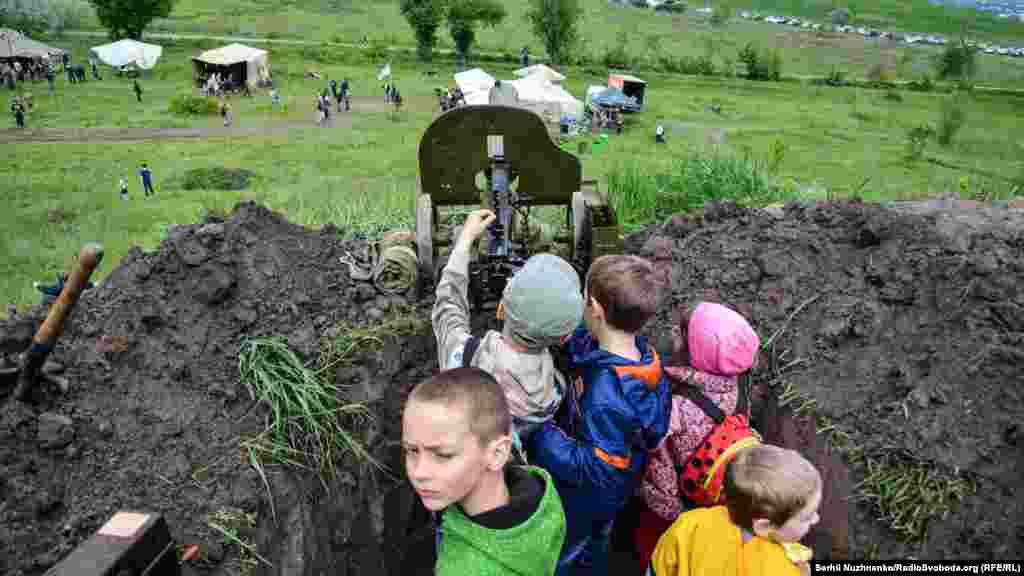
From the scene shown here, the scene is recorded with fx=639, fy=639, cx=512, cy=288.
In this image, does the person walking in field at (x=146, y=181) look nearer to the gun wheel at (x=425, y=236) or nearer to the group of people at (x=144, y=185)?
the group of people at (x=144, y=185)

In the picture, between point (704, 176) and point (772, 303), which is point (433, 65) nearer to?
point (704, 176)

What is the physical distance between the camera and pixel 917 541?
297cm

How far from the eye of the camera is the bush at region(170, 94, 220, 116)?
90.3ft

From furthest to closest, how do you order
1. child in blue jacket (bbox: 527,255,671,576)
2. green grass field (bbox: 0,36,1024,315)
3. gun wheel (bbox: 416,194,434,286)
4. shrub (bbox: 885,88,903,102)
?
1. shrub (bbox: 885,88,903,102)
2. green grass field (bbox: 0,36,1024,315)
3. gun wheel (bbox: 416,194,434,286)
4. child in blue jacket (bbox: 527,255,671,576)

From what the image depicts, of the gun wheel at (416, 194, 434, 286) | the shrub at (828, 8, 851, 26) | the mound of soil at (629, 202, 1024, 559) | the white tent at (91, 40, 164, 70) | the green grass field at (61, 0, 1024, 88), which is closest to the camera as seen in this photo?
the mound of soil at (629, 202, 1024, 559)

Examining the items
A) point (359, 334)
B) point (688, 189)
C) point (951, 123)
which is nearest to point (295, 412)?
point (359, 334)

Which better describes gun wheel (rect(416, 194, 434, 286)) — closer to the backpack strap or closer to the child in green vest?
the backpack strap

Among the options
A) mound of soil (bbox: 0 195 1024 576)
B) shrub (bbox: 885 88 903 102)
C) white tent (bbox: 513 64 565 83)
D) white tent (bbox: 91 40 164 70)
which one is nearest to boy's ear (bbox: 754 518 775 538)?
mound of soil (bbox: 0 195 1024 576)

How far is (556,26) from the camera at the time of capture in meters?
47.2

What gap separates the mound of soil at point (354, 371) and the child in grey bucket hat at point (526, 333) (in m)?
1.26

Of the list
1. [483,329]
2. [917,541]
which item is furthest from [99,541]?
[917,541]

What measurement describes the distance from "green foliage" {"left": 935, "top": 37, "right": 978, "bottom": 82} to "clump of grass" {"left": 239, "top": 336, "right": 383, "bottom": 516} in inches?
2335

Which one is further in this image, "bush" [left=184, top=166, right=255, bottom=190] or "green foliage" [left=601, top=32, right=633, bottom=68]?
"green foliage" [left=601, top=32, right=633, bottom=68]

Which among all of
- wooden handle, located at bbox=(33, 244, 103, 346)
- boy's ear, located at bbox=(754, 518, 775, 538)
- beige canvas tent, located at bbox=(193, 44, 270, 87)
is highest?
beige canvas tent, located at bbox=(193, 44, 270, 87)
